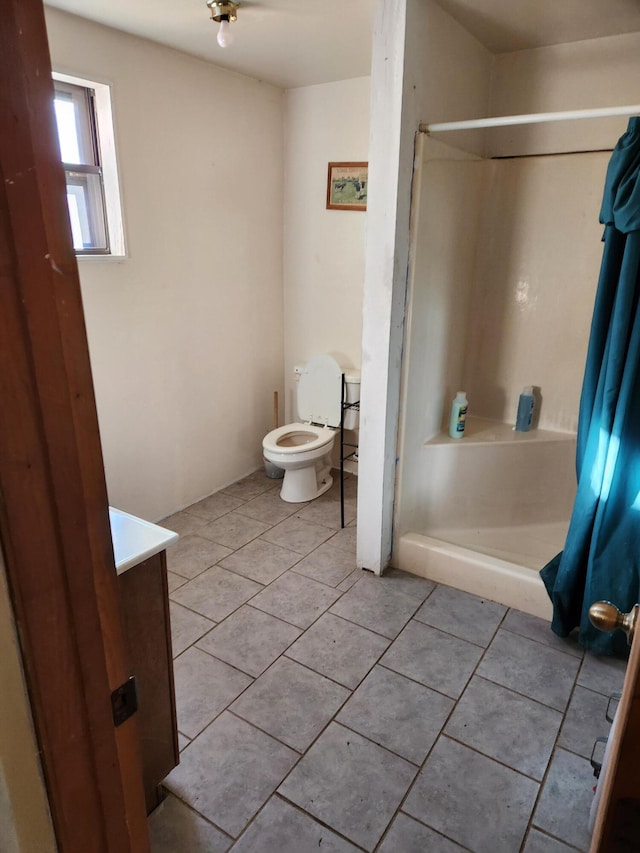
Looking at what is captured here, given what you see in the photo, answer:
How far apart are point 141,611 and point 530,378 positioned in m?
2.39

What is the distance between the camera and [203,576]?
8.82 ft

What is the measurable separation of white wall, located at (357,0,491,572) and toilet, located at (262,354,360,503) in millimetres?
769

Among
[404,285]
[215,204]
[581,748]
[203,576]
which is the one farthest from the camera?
[215,204]

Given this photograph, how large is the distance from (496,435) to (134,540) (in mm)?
2109

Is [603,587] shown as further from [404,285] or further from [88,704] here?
[88,704]

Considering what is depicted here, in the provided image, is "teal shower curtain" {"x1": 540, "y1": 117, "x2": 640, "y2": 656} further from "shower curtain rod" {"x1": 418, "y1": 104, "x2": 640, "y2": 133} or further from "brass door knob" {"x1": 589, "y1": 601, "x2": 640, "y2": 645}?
"brass door knob" {"x1": 589, "y1": 601, "x2": 640, "y2": 645}

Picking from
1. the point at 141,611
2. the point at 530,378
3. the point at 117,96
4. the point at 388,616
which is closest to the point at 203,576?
the point at 388,616

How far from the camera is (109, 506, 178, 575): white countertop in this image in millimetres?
1310

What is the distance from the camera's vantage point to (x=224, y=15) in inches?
85.9

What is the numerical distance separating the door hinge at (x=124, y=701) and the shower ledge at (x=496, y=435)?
218cm

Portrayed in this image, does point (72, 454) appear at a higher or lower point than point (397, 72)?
lower

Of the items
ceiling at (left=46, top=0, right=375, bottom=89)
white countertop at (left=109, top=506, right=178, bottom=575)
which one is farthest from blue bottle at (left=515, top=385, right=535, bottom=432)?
white countertop at (left=109, top=506, right=178, bottom=575)

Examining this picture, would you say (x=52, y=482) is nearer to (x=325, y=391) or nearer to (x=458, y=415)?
(x=458, y=415)

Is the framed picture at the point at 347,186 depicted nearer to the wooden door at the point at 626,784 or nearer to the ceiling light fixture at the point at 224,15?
the ceiling light fixture at the point at 224,15
